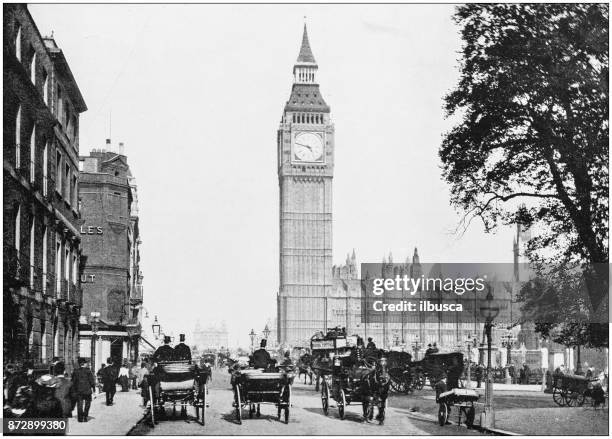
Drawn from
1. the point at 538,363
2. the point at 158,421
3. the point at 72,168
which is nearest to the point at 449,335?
the point at 538,363

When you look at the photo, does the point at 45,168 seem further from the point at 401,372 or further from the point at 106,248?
the point at 106,248

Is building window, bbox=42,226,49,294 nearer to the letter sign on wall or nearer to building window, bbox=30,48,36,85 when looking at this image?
building window, bbox=30,48,36,85

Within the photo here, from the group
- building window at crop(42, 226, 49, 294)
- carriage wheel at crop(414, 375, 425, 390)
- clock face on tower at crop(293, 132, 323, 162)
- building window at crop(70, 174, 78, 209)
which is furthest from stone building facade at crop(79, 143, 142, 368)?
clock face on tower at crop(293, 132, 323, 162)

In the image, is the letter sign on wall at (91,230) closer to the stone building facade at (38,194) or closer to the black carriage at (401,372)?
the stone building facade at (38,194)

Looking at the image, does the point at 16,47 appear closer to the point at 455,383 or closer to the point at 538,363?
the point at 455,383

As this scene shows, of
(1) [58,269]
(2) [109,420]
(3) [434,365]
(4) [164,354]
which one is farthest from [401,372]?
(2) [109,420]
